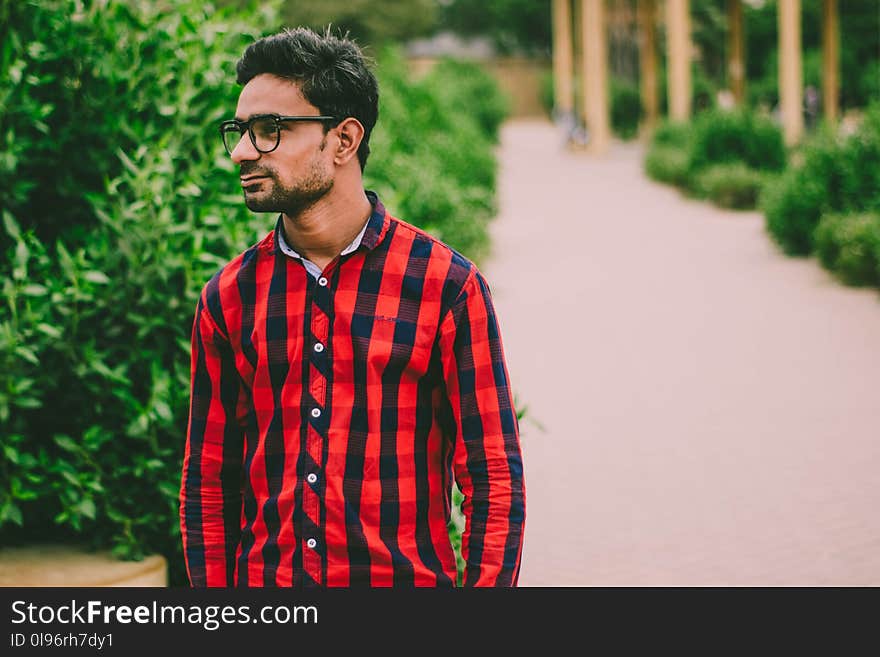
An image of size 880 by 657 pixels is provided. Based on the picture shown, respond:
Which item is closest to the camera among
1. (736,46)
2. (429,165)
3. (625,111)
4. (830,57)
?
(429,165)

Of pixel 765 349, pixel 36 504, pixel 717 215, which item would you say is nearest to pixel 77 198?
pixel 36 504

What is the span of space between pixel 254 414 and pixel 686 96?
2487 cm

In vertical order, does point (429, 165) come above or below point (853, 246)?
above

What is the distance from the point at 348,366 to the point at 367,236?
0.26m

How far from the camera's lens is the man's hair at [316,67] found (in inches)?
85.7

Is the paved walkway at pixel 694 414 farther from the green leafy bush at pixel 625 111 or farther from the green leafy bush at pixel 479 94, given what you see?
the green leafy bush at pixel 625 111

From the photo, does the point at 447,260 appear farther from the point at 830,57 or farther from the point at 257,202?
the point at 830,57

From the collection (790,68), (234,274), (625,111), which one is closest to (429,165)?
(790,68)

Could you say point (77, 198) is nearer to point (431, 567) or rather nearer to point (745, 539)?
point (431, 567)

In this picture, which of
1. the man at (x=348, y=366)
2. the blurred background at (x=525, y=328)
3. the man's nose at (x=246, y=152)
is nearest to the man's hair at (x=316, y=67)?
the man at (x=348, y=366)

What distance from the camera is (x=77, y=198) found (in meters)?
4.41

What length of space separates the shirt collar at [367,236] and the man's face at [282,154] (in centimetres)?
8

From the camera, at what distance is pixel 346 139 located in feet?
7.36

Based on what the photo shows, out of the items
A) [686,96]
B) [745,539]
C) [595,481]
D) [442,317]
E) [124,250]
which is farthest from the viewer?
[686,96]
